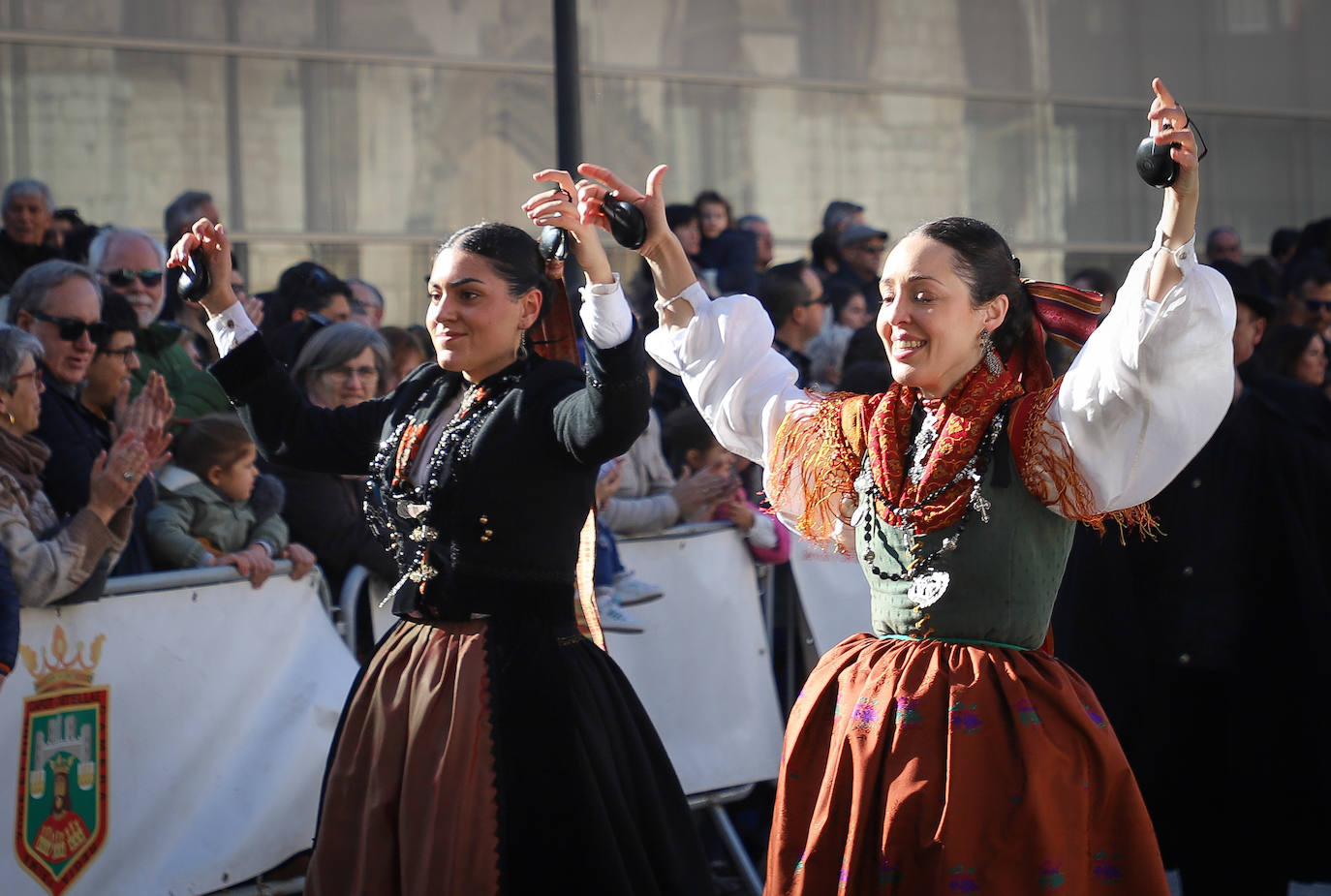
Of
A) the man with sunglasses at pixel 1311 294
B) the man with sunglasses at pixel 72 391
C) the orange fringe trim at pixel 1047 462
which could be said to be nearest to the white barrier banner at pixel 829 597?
the man with sunglasses at pixel 72 391

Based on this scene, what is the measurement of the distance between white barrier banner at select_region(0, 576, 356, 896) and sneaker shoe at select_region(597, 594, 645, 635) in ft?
2.78

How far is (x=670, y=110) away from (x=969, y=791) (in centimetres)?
1018

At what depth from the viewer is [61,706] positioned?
452cm

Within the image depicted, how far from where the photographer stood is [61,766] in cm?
450

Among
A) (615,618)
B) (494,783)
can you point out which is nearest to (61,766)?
(494,783)

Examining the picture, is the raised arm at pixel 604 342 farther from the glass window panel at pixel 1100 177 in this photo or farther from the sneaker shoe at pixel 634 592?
the glass window panel at pixel 1100 177

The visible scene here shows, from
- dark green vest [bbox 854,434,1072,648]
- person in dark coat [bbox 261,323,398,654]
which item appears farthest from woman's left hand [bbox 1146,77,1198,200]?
person in dark coat [bbox 261,323,398,654]

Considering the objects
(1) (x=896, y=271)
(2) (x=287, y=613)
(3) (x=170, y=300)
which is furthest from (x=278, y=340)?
(1) (x=896, y=271)

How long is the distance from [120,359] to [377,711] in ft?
7.40

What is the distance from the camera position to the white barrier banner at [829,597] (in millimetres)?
6148

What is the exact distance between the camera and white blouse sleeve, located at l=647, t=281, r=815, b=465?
11.1ft

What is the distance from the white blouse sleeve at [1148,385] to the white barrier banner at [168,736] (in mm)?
2815

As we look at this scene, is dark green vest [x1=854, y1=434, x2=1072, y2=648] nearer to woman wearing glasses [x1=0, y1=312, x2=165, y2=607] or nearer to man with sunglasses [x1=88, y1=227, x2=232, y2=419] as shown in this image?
woman wearing glasses [x1=0, y1=312, x2=165, y2=607]

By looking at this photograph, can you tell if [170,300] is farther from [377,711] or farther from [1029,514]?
[1029,514]
